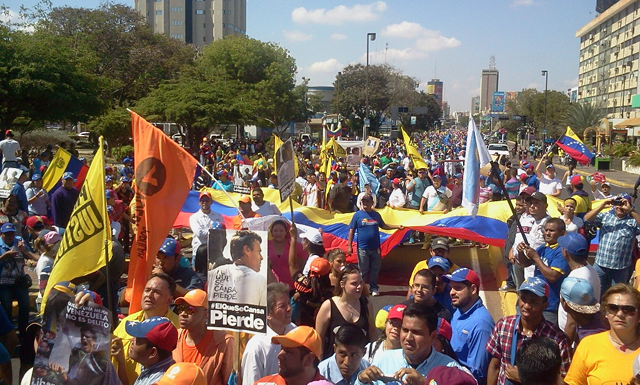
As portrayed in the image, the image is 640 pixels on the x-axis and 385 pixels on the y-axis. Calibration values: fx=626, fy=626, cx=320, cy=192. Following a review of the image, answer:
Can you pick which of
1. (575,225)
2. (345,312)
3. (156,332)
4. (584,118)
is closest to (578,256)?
(345,312)

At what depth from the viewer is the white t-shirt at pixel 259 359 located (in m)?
3.82

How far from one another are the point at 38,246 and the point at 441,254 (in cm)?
401

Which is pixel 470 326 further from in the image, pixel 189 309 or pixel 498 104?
pixel 498 104

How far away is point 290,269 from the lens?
6332 millimetres

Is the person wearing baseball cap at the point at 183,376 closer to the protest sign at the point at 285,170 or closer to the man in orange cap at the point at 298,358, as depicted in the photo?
the man in orange cap at the point at 298,358

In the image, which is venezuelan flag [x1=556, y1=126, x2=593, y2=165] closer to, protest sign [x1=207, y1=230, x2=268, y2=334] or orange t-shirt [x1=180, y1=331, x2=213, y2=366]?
protest sign [x1=207, y1=230, x2=268, y2=334]

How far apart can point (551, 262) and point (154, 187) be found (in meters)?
3.55

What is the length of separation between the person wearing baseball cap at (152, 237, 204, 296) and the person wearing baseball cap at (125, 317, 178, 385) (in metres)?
1.83

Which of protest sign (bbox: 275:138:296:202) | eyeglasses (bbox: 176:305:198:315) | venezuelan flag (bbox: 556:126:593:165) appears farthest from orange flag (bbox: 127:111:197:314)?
venezuelan flag (bbox: 556:126:593:165)

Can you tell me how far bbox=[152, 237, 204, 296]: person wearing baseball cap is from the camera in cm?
542

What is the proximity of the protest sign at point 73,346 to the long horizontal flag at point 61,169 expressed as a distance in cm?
810

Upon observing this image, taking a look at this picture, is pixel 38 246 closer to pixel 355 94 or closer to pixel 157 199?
pixel 157 199

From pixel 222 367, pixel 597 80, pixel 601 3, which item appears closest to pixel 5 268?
pixel 222 367

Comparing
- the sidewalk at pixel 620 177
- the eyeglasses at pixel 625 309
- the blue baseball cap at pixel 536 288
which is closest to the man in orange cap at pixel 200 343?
the blue baseball cap at pixel 536 288
